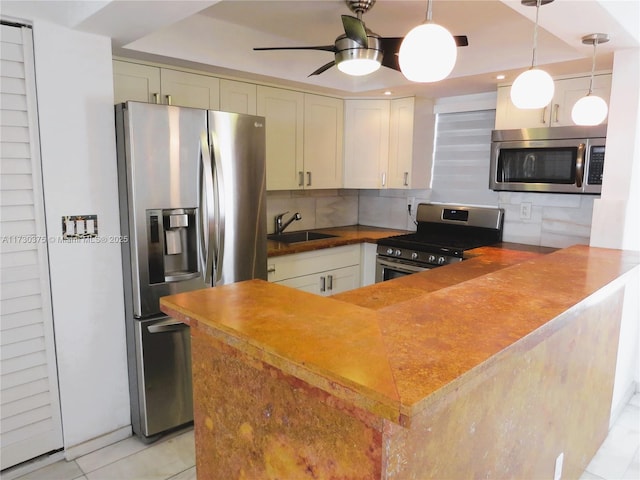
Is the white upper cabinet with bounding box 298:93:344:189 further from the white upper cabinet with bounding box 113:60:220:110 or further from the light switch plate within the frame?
the light switch plate

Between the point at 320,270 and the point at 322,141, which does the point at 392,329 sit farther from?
the point at 322,141

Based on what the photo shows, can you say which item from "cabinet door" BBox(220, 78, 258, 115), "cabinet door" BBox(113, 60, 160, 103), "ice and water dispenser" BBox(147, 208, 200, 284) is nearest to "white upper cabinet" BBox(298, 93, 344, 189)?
"cabinet door" BBox(220, 78, 258, 115)

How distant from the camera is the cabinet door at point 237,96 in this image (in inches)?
125

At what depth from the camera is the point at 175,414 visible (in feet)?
8.36

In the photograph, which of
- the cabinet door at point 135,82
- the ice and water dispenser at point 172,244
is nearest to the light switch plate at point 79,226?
the ice and water dispenser at point 172,244

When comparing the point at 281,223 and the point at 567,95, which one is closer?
the point at 567,95

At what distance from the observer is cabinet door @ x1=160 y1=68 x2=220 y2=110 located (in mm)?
2871

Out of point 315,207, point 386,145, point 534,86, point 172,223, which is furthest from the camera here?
point 315,207

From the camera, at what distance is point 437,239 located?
3785 mm

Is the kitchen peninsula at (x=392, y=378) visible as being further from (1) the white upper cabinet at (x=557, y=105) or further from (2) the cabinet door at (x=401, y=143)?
(2) the cabinet door at (x=401, y=143)

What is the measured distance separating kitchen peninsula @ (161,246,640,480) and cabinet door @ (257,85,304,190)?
77.1 inches

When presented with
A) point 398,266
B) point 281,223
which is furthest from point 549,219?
point 281,223

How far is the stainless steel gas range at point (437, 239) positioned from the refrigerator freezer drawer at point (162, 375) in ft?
5.95

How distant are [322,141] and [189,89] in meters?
1.32
